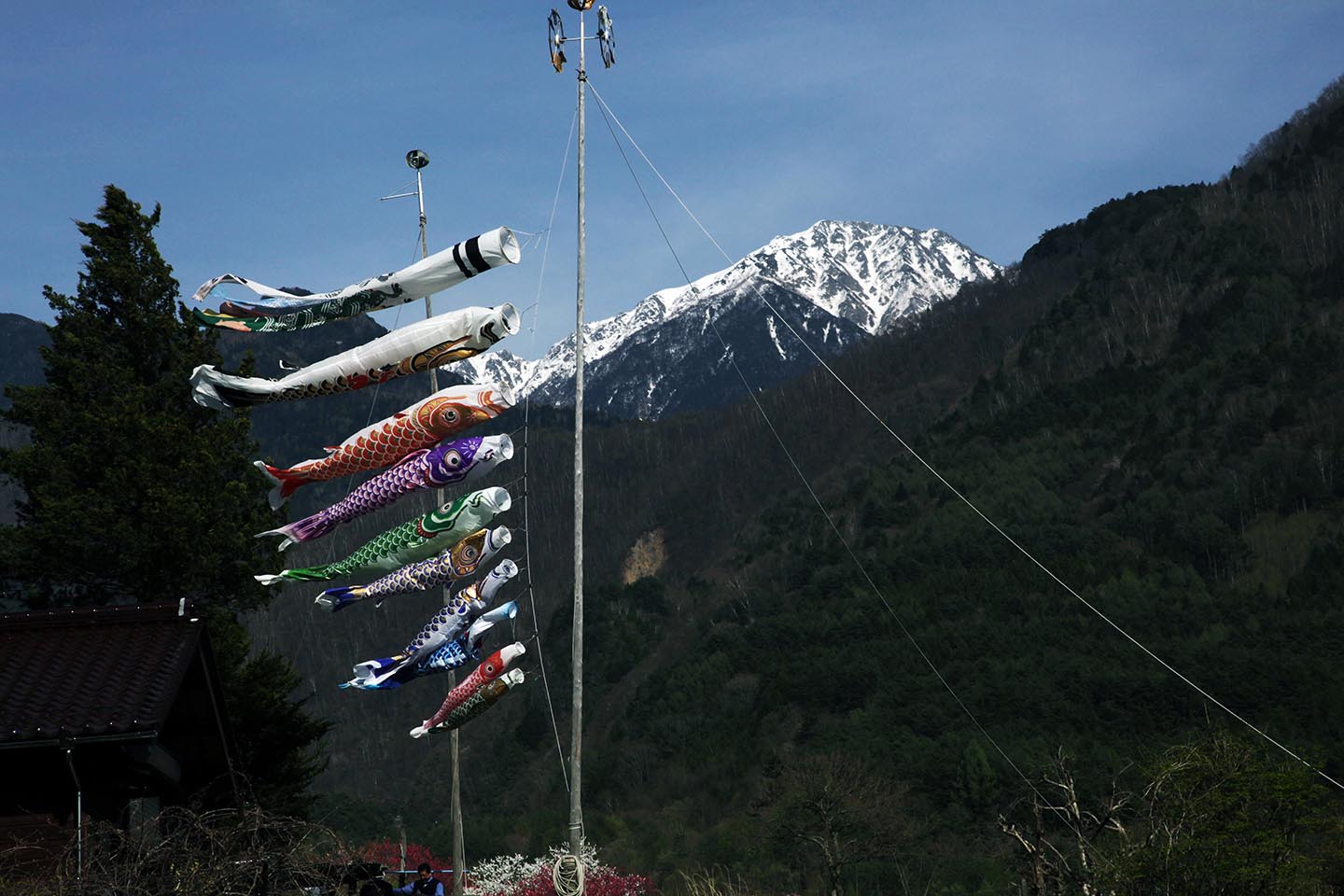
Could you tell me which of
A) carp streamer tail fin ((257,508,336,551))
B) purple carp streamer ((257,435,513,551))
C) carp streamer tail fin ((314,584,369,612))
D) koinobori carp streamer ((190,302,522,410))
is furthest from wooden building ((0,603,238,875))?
carp streamer tail fin ((314,584,369,612))

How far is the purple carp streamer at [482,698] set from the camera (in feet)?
62.6

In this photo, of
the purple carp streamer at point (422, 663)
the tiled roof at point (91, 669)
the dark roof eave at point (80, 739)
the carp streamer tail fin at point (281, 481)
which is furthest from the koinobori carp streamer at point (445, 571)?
the dark roof eave at point (80, 739)

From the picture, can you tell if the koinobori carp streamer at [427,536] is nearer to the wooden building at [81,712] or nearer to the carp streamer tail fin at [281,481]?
the carp streamer tail fin at [281,481]

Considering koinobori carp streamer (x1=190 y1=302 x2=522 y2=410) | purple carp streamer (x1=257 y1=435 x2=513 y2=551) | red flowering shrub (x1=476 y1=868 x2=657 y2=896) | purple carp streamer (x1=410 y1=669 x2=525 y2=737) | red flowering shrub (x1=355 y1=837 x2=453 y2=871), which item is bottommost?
red flowering shrub (x1=476 y1=868 x2=657 y2=896)

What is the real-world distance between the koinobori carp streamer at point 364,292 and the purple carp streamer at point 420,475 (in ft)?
6.92

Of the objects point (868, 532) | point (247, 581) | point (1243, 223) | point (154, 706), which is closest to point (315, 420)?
point (868, 532)

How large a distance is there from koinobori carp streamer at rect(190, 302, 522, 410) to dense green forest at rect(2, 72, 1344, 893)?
347 inches

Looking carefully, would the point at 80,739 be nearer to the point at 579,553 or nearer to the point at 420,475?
the point at 420,475

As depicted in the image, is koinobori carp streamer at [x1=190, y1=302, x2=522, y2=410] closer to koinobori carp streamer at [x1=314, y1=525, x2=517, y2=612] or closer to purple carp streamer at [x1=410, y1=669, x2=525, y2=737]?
koinobori carp streamer at [x1=314, y1=525, x2=517, y2=612]

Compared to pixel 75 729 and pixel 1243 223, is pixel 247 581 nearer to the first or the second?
pixel 75 729

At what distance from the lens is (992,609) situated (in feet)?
251

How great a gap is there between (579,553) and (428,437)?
2578mm

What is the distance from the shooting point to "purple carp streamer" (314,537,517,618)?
62.2ft

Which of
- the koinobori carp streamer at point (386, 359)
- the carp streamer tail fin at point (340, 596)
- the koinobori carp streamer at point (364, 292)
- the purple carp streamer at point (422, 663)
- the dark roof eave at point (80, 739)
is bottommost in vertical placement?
the purple carp streamer at point (422, 663)
